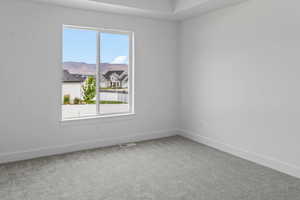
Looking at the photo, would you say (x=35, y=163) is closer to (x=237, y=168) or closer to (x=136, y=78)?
(x=136, y=78)

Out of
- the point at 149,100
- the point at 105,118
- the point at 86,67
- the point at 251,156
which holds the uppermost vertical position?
the point at 86,67

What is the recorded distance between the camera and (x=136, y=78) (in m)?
4.46

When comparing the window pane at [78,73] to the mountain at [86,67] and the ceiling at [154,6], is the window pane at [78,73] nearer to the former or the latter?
the mountain at [86,67]

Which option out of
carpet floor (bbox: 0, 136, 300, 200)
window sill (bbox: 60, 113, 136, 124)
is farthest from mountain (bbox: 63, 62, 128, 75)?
carpet floor (bbox: 0, 136, 300, 200)

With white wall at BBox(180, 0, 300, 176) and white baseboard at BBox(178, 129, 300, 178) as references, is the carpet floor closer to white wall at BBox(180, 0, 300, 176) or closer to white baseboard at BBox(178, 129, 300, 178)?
white baseboard at BBox(178, 129, 300, 178)

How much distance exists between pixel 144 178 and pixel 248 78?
2125 mm

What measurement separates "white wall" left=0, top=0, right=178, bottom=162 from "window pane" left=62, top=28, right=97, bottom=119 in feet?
0.70

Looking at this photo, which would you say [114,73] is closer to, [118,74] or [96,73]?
[118,74]

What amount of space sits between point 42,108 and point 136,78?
1.77 metres

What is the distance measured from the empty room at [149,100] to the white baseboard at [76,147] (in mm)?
17

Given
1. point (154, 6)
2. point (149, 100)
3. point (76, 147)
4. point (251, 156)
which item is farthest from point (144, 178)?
point (154, 6)

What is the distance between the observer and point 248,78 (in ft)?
11.2

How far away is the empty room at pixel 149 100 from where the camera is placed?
2809 millimetres

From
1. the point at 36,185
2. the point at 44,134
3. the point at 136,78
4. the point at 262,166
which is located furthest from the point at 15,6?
the point at 262,166
